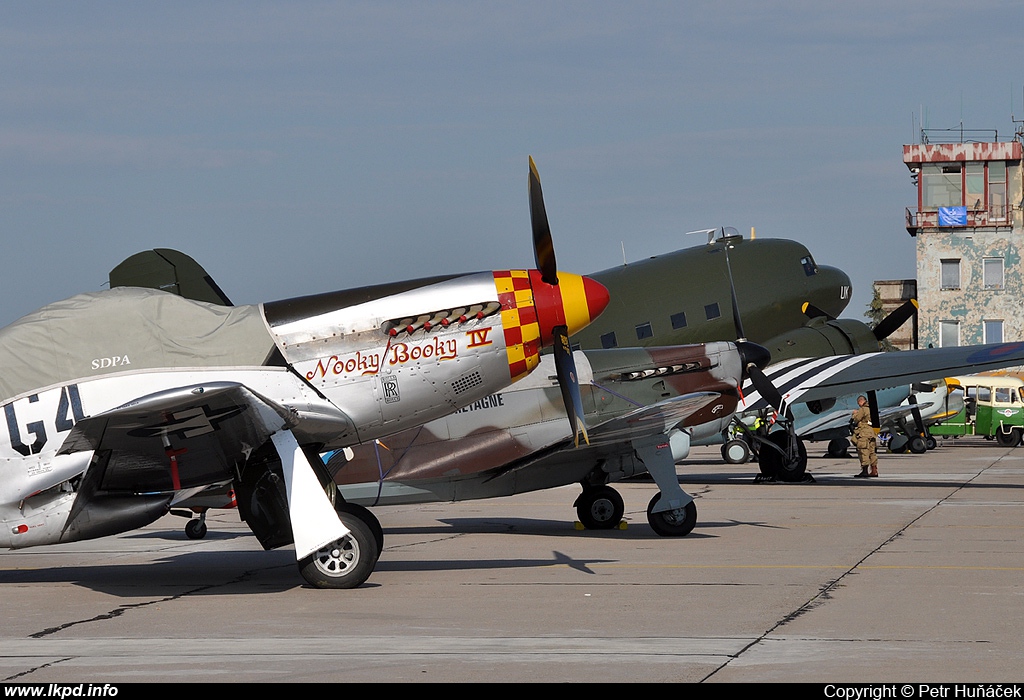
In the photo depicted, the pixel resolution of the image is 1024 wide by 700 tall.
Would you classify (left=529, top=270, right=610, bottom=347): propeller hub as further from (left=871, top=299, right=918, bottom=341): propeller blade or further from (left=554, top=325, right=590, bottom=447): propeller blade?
(left=871, top=299, right=918, bottom=341): propeller blade

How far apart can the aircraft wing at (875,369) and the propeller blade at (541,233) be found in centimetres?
1290

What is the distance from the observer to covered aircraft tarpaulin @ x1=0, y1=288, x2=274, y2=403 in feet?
35.3

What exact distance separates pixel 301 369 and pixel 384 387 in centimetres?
78

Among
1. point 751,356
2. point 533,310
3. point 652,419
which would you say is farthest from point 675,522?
point 533,310

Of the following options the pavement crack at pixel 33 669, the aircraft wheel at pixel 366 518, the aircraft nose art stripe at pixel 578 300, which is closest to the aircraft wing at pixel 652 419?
the aircraft nose art stripe at pixel 578 300

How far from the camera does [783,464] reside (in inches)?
1024

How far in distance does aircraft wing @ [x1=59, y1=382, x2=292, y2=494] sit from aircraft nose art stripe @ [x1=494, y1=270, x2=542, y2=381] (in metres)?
2.18

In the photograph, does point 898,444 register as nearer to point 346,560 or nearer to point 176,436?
point 346,560

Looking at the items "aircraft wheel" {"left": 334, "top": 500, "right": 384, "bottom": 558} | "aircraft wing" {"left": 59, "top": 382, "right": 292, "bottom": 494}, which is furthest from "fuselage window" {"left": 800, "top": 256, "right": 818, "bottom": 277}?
"aircraft wing" {"left": 59, "top": 382, "right": 292, "bottom": 494}

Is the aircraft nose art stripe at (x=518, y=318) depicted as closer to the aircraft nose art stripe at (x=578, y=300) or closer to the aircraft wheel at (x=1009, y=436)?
the aircraft nose art stripe at (x=578, y=300)

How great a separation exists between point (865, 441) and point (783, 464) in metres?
2.47

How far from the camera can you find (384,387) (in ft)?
35.9

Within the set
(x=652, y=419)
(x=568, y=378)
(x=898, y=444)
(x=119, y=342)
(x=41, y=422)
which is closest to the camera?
(x=41, y=422)

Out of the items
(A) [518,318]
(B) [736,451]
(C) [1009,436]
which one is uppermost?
Answer: (A) [518,318]
